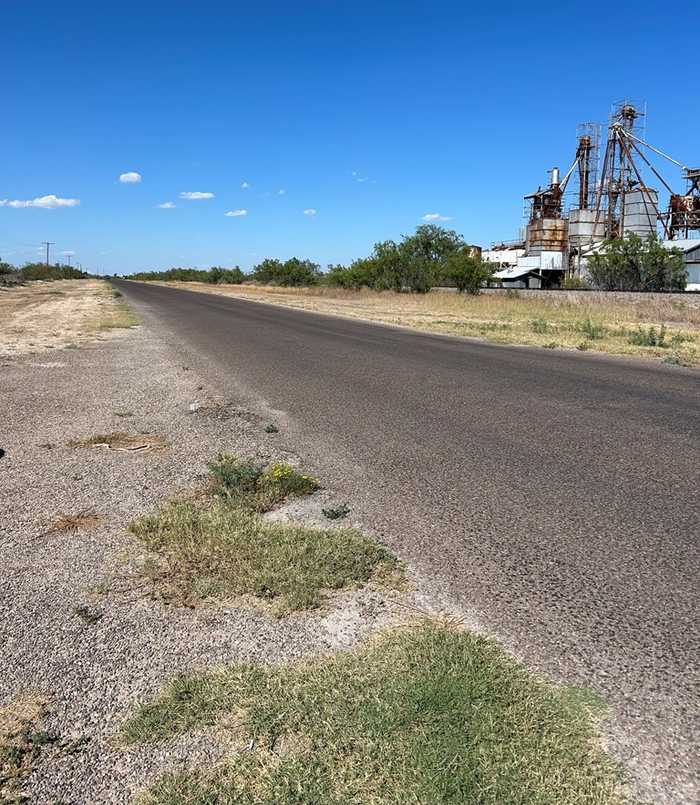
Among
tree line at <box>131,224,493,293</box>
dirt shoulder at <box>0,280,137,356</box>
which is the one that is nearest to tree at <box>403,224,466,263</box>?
tree line at <box>131,224,493,293</box>

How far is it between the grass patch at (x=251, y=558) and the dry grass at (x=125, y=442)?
2286mm

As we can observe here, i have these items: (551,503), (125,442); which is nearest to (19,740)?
(551,503)

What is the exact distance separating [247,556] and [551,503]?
2.45m

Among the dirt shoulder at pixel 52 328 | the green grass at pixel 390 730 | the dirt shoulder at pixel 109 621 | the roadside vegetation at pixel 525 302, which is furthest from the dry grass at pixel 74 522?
the roadside vegetation at pixel 525 302

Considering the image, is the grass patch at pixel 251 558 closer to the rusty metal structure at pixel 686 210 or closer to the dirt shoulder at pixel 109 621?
the dirt shoulder at pixel 109 621

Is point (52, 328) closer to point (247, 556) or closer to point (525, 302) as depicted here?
point (247, 556)

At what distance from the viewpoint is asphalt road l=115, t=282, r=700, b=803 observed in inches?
116

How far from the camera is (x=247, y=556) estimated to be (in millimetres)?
4059

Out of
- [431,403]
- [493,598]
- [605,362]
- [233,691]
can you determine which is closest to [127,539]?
[233,691]

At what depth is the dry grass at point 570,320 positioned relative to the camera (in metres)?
19.4

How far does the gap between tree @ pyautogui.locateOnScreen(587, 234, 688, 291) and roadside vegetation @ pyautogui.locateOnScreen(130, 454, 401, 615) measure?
149 ft

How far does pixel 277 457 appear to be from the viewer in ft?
21.9

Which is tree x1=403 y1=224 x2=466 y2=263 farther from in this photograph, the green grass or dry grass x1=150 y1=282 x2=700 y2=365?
the green grass

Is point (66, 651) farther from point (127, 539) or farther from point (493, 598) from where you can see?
point (493, 598)
